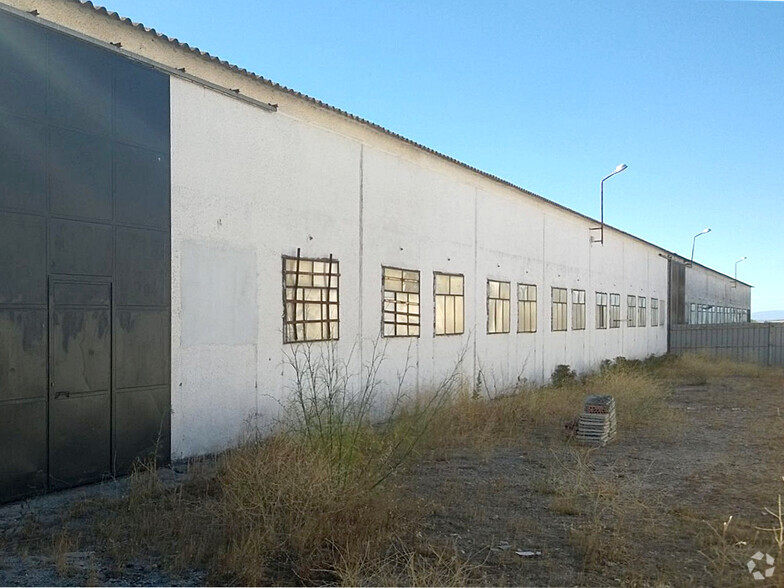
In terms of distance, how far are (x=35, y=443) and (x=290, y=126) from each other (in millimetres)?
5869

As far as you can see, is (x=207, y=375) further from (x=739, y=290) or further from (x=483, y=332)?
(x=739, y=290)

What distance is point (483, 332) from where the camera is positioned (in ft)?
55.7

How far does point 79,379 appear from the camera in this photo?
777 centimetres

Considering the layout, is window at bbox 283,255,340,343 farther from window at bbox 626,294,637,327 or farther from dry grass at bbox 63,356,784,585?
window at bbox 626,294,637,327

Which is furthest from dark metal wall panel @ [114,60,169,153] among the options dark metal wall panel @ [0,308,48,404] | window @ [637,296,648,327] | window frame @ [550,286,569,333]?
window @ [637,296,648,327]

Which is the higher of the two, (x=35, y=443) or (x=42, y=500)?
(x=35, y=443)

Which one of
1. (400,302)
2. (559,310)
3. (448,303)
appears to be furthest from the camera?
(559,310)

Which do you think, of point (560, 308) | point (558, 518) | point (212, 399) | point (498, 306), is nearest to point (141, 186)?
point (212, 399)

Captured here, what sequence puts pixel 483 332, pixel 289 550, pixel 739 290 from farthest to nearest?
pixel 739 290 < pixel 483 332 < pixel 289 550

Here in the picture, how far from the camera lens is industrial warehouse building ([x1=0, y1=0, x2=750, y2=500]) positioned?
732 centimetres

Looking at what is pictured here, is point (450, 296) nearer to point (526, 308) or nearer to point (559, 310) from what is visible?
point (526, 308)

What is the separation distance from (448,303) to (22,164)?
9754 millimetres

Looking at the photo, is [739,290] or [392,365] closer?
[392,365]

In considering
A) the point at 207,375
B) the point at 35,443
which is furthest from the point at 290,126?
the point at 35,443
